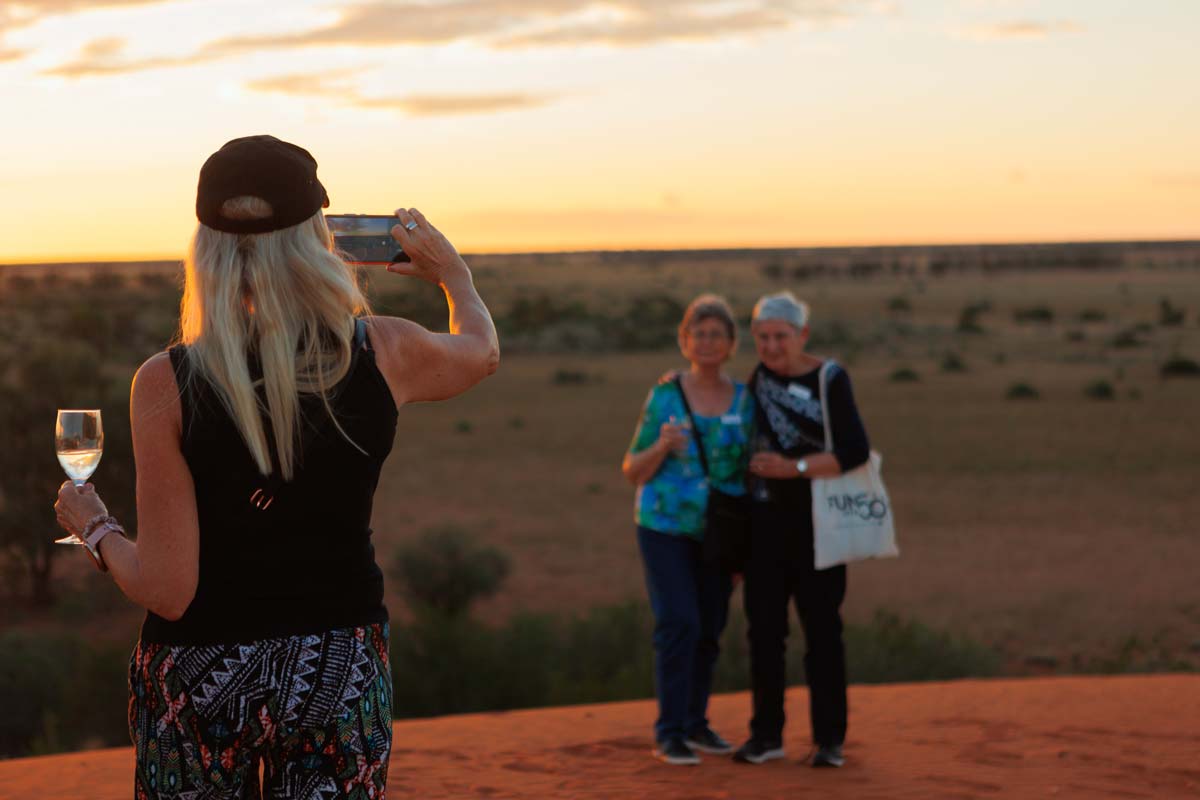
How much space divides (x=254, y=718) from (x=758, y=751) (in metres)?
4.55

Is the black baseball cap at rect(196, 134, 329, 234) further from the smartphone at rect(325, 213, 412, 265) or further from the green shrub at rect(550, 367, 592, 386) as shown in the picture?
the green shrub at rect(550, 367, 592, 386)

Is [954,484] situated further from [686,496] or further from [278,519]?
[278,519]

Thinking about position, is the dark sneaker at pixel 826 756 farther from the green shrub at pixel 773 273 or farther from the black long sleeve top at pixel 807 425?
the green shrub at pixel 773 273

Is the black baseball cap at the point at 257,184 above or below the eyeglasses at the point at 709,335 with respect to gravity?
above

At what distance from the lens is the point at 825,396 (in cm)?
667

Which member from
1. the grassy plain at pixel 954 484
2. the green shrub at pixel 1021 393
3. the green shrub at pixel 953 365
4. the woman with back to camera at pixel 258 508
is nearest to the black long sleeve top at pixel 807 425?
the grassy plain at pixel 954 484

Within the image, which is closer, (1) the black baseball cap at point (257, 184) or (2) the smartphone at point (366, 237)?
(1) the black baseball cap at point (257, 184)

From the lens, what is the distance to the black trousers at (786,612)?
21.7 ft

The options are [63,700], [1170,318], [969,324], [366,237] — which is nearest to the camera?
[366,237]

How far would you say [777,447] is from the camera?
262 inches

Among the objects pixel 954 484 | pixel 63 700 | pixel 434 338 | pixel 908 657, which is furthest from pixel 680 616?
pixel 954 484

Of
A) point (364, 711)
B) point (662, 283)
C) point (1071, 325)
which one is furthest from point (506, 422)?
point (662, 283)

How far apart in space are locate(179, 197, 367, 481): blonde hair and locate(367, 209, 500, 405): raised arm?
0.13 metres

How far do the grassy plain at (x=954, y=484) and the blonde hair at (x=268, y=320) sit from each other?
2.07 m
